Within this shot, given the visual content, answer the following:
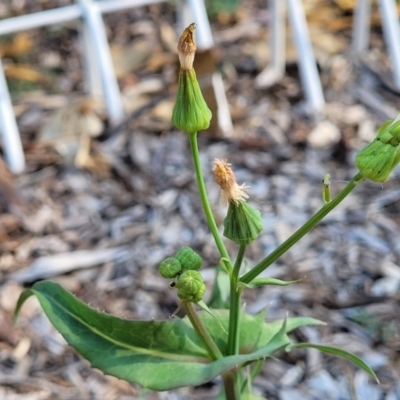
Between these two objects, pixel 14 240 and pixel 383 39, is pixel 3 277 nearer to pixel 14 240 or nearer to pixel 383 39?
pixel 14 240

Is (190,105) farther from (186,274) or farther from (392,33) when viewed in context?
(392,33)

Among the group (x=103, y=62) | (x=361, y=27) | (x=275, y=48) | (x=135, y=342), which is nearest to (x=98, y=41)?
(x=103, y=62)

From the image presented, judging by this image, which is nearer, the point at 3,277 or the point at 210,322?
the point at 210,322

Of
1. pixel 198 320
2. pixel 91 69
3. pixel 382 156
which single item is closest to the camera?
pixel 382 156

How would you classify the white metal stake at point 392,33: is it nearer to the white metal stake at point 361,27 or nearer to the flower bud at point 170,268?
the white metal stake at point 361,27

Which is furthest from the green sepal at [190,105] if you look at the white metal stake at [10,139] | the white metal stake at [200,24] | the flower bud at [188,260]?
the white metal stake at [200,24]

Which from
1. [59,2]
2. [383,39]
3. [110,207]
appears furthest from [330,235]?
[59,2]
